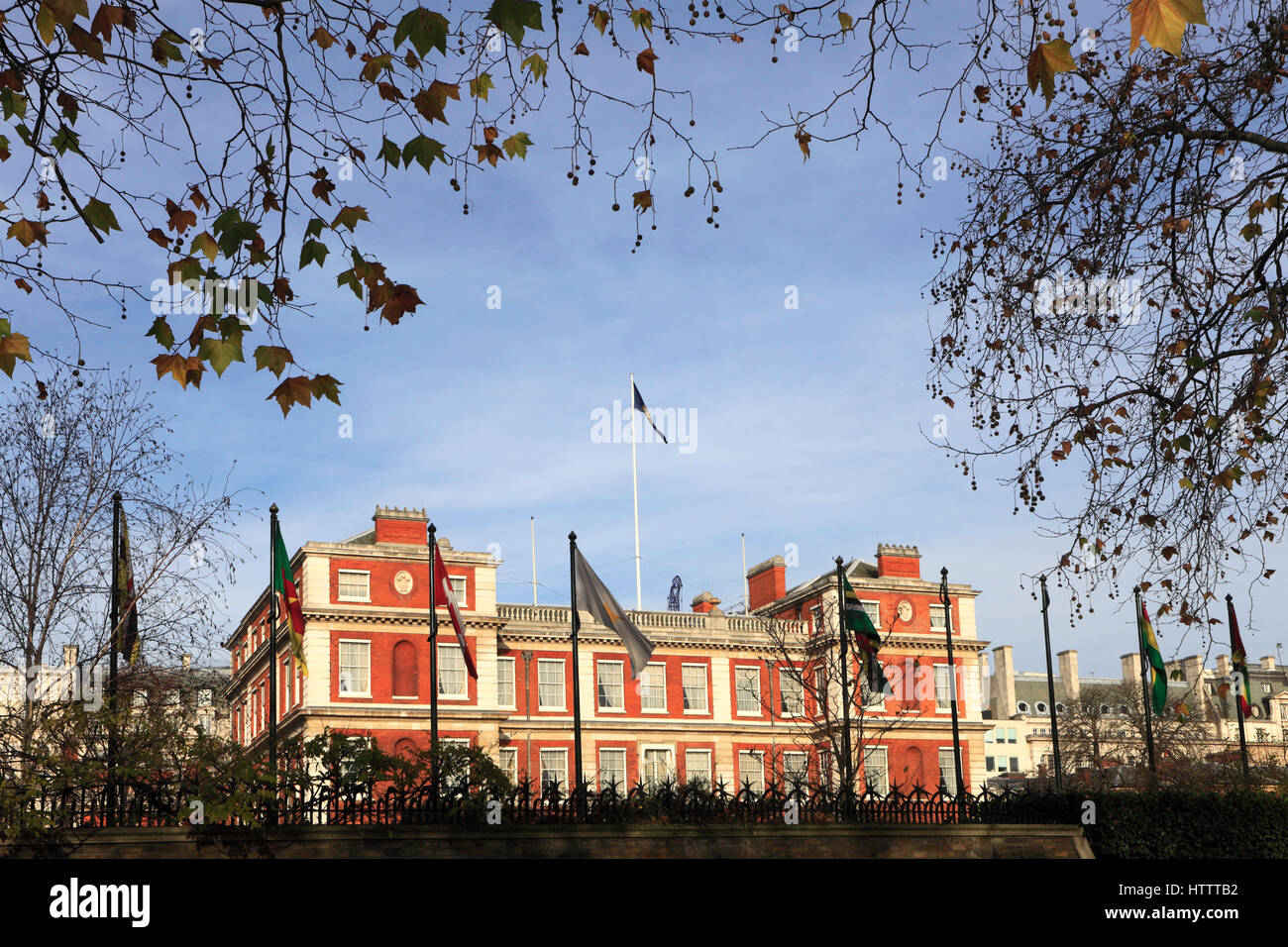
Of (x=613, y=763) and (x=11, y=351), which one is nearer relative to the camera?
(x=11, y=351)

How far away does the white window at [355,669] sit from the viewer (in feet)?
159

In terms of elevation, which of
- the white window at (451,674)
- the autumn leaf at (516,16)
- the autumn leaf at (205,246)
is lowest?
the white window at (451,674)

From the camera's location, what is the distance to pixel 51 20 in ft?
23.3

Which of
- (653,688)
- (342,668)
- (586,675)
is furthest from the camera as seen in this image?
(653,688)

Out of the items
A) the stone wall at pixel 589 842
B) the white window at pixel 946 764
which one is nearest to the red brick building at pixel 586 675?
the white window at pixel 946 764

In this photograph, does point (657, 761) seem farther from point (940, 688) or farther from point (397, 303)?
point (397, 303)

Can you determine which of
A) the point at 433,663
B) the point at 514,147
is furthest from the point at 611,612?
the point at 514,147

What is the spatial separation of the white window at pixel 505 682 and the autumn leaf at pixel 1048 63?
48.8 meters

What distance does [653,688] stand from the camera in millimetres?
56156

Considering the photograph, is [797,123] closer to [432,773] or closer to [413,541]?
[432,773]

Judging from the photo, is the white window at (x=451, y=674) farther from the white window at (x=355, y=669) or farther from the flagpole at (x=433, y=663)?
the flagpole at (x=433, y=663)

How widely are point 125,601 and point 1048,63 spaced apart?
20.8 m

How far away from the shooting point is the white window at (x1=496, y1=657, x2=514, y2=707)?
2114 inches
